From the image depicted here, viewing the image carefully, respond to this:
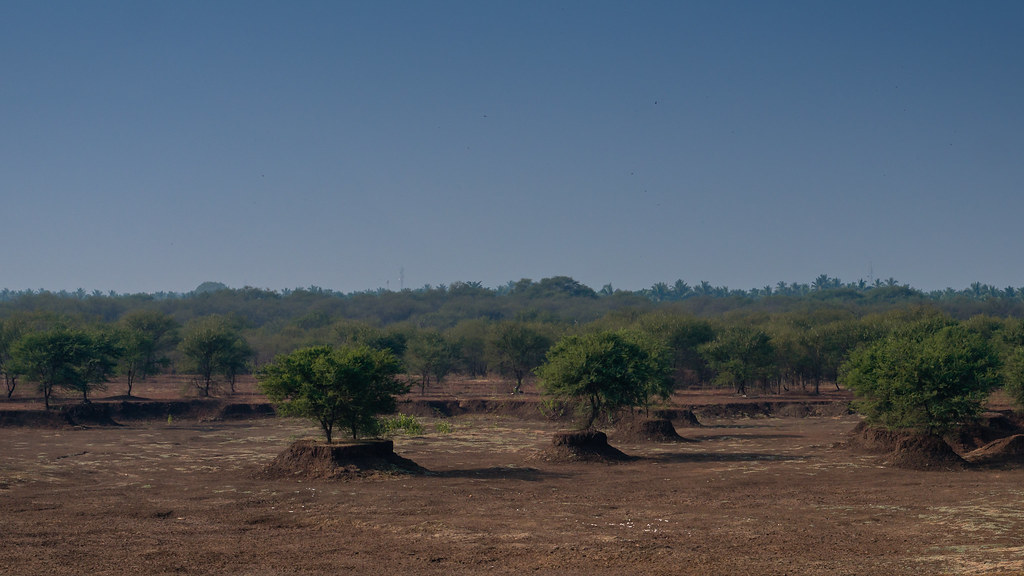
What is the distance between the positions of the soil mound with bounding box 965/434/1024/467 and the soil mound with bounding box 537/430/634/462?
52.8ft

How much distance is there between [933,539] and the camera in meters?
23.5

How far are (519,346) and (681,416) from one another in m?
34.4

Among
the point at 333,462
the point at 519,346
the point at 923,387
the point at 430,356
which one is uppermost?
the point at 519,346

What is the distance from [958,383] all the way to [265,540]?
31.9 m

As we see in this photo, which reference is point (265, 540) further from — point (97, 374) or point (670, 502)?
point (97, 374)

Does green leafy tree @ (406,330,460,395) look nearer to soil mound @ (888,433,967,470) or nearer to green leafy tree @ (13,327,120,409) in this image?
green leafy tree @ (13,327,120,409)

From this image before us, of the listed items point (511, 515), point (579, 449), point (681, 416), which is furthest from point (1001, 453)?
point (681, 416)

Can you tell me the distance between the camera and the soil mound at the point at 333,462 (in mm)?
35375

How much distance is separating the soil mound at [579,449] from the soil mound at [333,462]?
784cm

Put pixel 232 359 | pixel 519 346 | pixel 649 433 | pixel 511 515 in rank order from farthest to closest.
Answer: pixel 519 346 → pixel 232 359 → pixel 649 433 → pixel 511 515

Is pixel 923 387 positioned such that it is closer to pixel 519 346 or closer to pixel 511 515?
pixel 511 515

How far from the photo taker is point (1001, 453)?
39.8 metres

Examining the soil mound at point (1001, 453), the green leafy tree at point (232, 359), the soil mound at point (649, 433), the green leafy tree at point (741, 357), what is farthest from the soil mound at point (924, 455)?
the green leafy tree at point (232, 359)

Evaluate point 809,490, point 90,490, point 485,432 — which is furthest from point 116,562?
point 485,432
